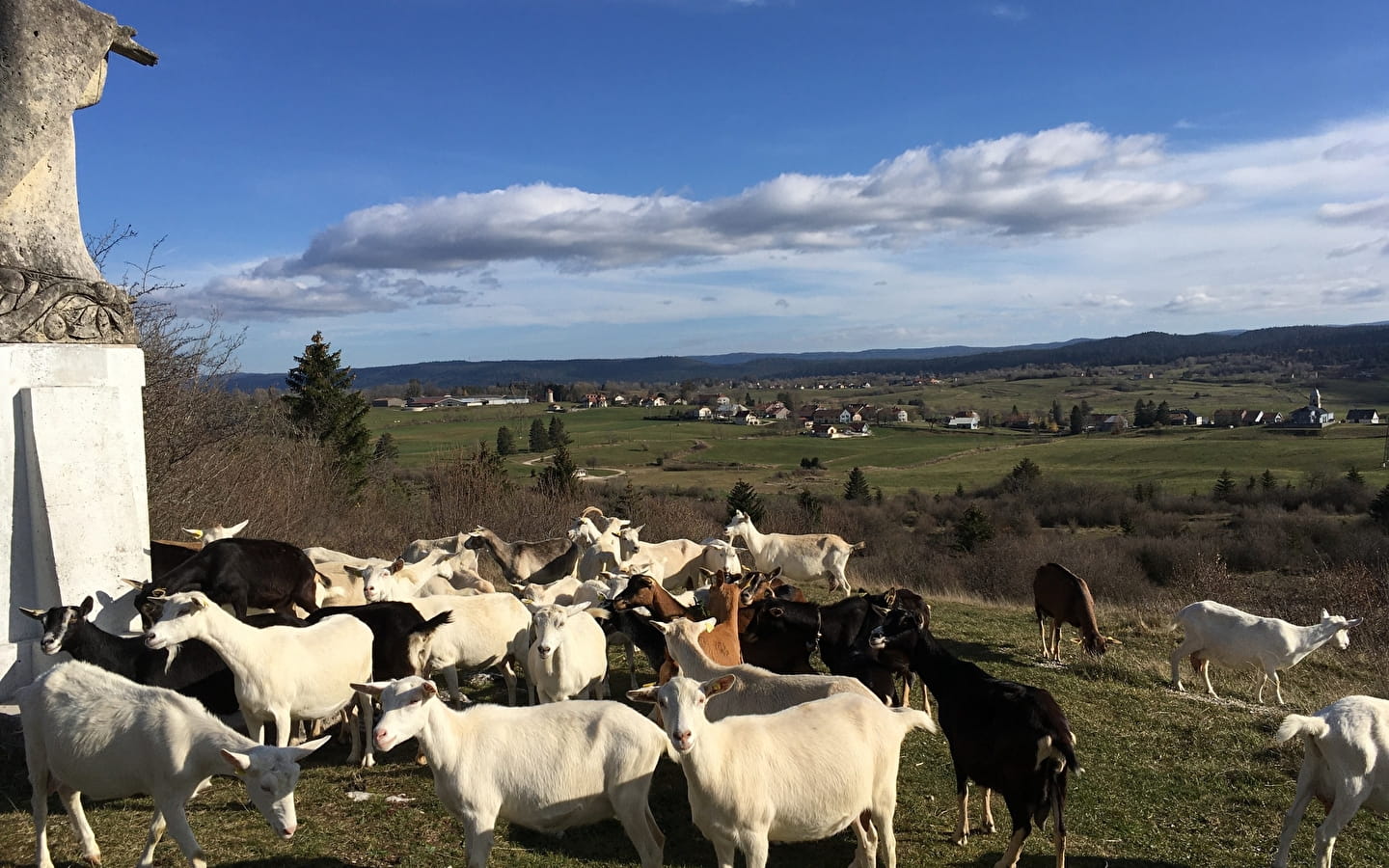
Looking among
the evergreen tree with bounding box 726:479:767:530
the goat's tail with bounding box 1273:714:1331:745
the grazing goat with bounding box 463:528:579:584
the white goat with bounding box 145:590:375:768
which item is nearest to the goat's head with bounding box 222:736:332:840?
the white goat with bounding box 145:590:375:768

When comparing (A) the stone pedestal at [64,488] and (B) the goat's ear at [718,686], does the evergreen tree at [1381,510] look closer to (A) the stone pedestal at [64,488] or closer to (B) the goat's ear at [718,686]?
(B) the goat's ear at [718,686]

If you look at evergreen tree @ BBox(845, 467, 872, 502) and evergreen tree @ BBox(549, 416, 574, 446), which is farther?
evergreen tree @ BBox(845, 467, 872, 502)

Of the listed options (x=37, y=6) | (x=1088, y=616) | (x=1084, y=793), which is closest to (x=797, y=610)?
(x=1084, y=793)

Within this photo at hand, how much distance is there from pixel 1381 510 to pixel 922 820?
44.9 m

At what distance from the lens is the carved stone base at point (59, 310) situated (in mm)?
7609

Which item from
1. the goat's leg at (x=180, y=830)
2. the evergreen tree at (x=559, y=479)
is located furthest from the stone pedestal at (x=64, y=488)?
the evergreen tree at (x=559, y=479)

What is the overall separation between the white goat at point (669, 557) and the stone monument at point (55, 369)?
7.34 metres

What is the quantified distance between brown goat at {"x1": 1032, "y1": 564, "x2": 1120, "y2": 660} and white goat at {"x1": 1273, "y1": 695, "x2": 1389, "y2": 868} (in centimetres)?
602

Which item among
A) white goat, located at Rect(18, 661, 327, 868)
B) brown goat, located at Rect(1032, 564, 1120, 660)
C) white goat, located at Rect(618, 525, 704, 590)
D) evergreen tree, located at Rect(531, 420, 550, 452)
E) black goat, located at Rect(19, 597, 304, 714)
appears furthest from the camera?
evergreen tree, located at Rect(531, 420, 550, 452)

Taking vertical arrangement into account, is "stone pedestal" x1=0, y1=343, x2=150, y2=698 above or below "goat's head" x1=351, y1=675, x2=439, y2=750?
above

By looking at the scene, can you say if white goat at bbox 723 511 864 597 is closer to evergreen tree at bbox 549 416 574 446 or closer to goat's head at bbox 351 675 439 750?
goat's head at bbox 351 675 439 750

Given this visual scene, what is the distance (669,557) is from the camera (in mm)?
14578

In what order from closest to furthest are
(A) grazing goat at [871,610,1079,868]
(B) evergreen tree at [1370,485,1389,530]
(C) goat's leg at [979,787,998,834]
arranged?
(A) grazing goat at [871,610,1079,868] < (C) goat's leg at [979,787,998,834] < (B) evergreen tree at [1370,485,1389,530]

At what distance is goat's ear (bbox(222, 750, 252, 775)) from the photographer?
5156 millimetres
